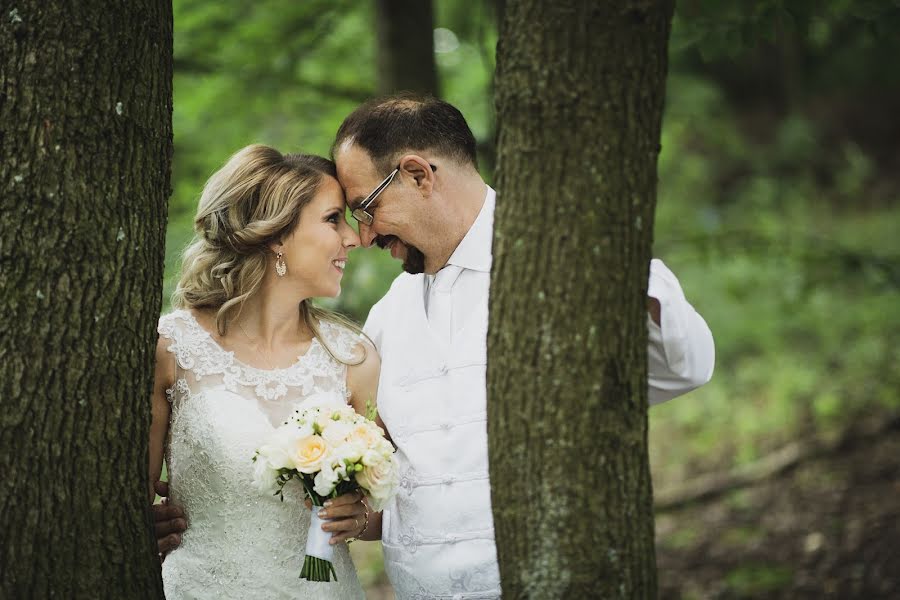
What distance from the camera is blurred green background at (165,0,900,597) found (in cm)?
574

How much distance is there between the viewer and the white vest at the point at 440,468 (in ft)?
10.7

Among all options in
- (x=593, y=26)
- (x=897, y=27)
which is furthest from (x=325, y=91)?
(x=593, y=26)

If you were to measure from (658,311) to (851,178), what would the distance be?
14.8 meters

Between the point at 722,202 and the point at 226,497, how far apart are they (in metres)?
15.1

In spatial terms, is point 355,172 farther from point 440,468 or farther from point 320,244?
point 440,468

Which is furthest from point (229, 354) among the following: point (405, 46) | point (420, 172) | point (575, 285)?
point (405, 46)

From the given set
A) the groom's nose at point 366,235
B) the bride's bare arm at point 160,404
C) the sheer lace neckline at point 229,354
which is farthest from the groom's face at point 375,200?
the bride's bare arm at point 160,404

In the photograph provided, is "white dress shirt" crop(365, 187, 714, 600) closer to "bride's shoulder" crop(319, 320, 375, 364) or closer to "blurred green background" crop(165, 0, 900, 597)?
"bride's shoulder" crop(319, 320, 375, 364)

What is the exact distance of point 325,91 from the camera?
22.5ft

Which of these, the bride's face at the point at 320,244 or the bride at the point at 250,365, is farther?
the bride's face at the point at 320,244

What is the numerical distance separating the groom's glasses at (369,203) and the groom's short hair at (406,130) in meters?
0.04

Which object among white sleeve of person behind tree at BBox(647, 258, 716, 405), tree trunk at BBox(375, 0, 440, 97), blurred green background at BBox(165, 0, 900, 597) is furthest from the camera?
tree trunk at BBox(375, 0, 440, 97)

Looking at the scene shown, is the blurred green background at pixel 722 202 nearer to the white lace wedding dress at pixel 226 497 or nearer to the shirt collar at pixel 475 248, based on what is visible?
the white lace wedding dress at pixel 226 497

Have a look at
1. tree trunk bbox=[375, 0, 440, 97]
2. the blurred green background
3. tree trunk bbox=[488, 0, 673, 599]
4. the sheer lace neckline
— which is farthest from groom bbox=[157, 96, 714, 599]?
tree trunk bbox=[375, 0, 440, 97]
